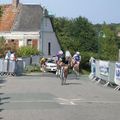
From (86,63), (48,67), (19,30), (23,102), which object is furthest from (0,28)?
(23,102)

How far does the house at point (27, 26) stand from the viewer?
228 ft

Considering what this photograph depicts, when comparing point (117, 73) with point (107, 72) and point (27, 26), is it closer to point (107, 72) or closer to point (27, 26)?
point (107, 72)

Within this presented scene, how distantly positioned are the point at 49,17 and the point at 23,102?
55.9m

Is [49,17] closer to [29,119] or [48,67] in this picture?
[48,67]

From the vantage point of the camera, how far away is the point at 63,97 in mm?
19734

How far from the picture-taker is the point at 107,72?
92.9ft

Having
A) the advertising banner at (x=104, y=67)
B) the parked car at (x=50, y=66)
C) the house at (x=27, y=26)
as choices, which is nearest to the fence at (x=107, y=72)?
the advertising banner at (x=104, y=67)

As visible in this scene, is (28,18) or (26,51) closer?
(26,51)

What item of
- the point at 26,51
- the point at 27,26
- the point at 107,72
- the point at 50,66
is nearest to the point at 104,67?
the point at 107,72

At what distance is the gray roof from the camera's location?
69.5 m

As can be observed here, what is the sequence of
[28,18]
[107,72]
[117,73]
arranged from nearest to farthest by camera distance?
[117,73]
[107,72]
[28,18]

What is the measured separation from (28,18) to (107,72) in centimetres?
4269

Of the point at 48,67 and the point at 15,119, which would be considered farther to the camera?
the point at 48,67

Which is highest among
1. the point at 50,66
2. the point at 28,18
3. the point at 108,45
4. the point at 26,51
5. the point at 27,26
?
the point at 28,18
